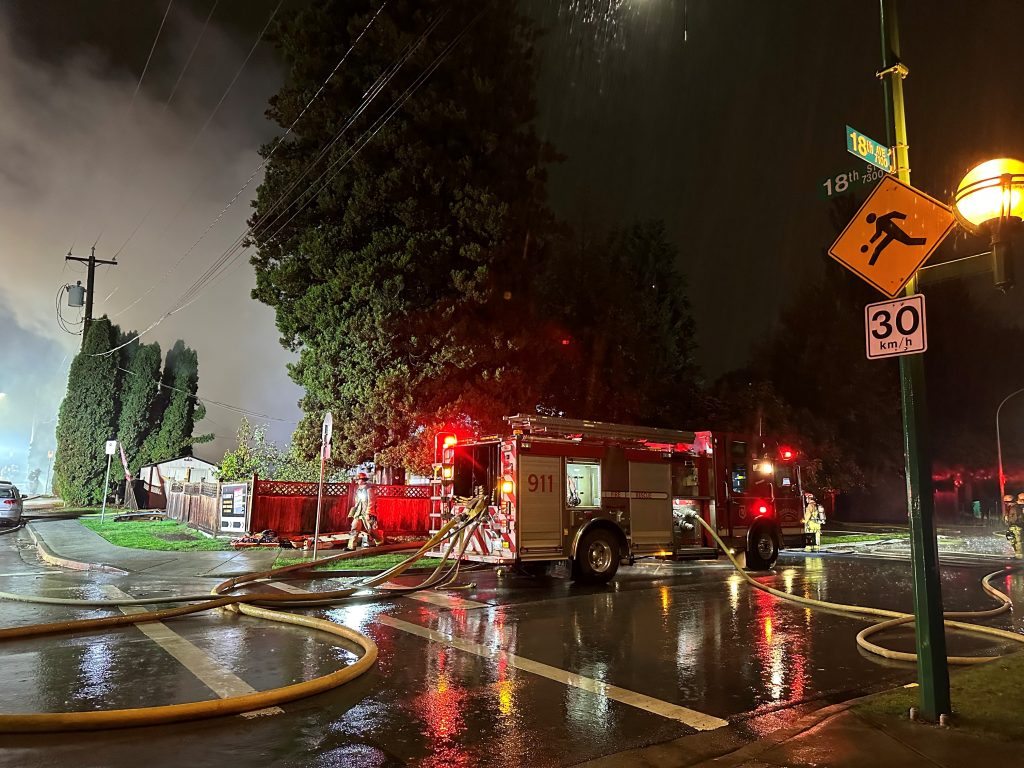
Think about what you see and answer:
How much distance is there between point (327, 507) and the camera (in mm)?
19203

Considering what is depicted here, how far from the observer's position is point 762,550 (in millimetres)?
14406

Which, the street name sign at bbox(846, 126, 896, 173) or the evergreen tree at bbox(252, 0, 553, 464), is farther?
the evergreen tree at bbox(252, 0, 553, 464)

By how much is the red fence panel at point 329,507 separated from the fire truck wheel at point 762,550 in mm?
9546

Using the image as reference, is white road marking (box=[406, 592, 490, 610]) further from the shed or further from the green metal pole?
the shed

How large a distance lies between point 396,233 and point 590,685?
45.8ft

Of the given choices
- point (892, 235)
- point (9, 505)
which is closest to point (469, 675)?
point (892, 235)

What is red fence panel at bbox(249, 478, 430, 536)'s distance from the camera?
17963 mm

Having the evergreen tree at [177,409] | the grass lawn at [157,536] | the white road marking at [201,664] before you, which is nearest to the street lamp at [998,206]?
the white road marking at [201,664]

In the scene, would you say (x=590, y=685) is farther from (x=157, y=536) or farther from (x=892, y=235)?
(x=157, y=536)

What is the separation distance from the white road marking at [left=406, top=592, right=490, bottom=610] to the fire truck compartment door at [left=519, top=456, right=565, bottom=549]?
1410mm

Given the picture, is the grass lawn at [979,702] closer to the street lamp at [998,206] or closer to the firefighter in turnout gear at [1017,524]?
the street lamp at [998,206]

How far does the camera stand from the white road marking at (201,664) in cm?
525

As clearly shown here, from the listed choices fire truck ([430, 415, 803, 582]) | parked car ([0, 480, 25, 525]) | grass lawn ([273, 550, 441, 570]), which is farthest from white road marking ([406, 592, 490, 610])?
parked car ([0, 480, 25, 525])

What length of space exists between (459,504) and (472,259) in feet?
25.6
